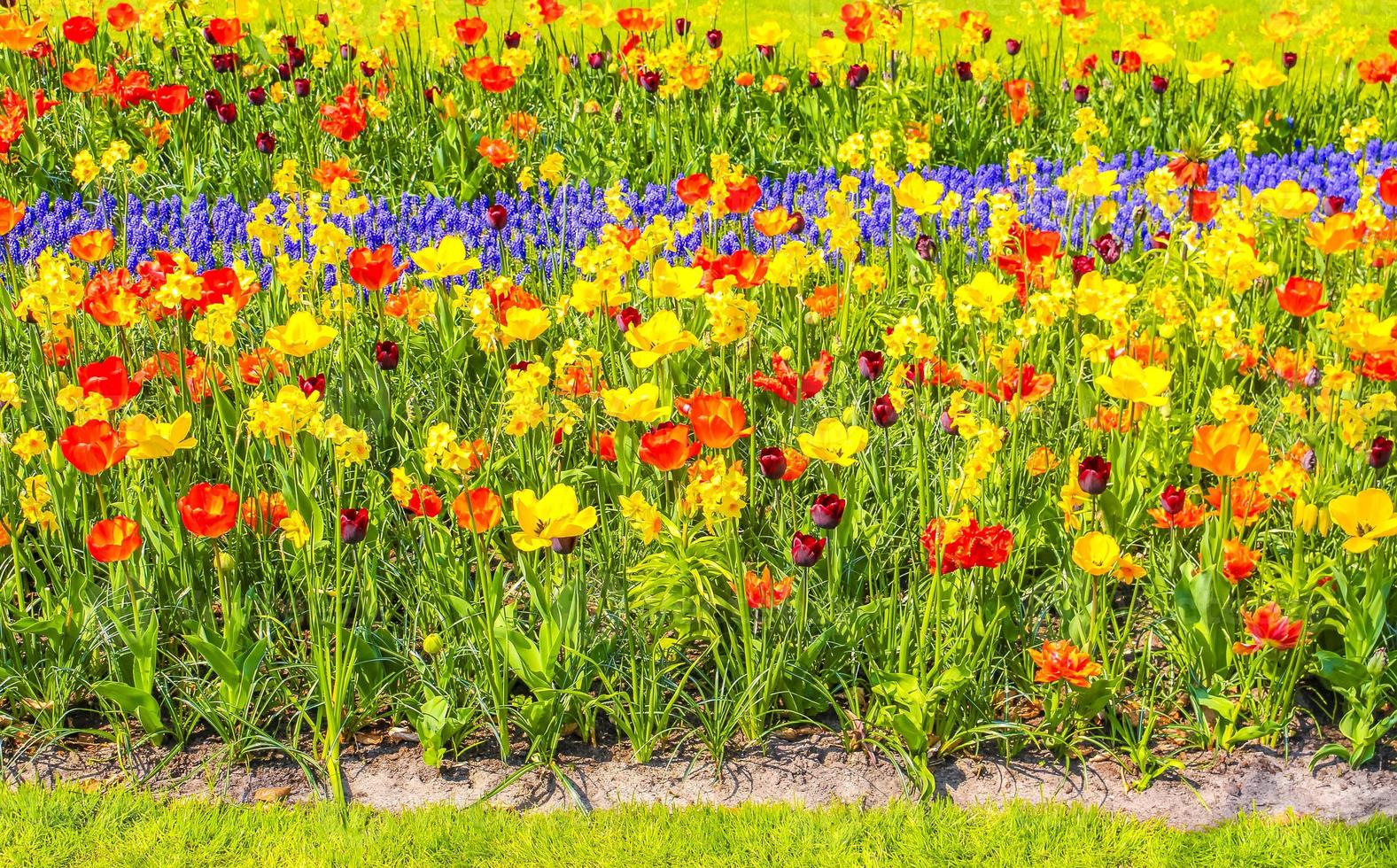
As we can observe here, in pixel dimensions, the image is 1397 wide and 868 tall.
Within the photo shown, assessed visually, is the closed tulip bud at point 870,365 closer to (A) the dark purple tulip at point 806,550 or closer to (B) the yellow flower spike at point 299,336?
(A) the dark purple tulip at point 806,550

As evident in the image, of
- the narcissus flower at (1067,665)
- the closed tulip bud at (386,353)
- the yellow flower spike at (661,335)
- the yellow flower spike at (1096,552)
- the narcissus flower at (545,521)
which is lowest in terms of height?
the narcissus flower at (1067,665)

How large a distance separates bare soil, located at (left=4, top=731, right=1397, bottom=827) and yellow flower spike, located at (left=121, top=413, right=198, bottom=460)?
64 centimetres

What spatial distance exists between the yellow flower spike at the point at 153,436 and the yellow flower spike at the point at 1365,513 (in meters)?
2.15

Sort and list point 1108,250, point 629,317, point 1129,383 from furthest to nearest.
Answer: point 1108,250 → point 629,317 → point 1129,383

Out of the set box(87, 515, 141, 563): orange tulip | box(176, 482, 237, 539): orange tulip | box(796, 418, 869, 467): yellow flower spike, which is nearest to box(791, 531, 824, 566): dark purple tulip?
box(796, 418, 869, 467): yellow flower spike

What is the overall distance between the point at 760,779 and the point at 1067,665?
0.66 metres

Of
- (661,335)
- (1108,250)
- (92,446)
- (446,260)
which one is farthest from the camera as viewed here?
(1108,250)

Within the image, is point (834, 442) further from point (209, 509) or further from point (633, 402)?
point (209, 509)

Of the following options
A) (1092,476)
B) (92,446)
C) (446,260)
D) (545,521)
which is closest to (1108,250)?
(1092,476)

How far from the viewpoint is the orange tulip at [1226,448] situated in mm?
2488

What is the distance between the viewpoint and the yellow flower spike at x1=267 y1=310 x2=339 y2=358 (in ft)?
9.77

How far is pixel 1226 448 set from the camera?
2.50 meters

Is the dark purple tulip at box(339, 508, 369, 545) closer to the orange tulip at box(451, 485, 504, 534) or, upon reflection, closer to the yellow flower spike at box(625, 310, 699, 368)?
the orange tulip at box(451, 485, 504, 534)

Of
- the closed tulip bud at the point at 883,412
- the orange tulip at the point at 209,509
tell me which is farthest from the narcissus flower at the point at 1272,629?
the orange tulip at the point at 209,509
